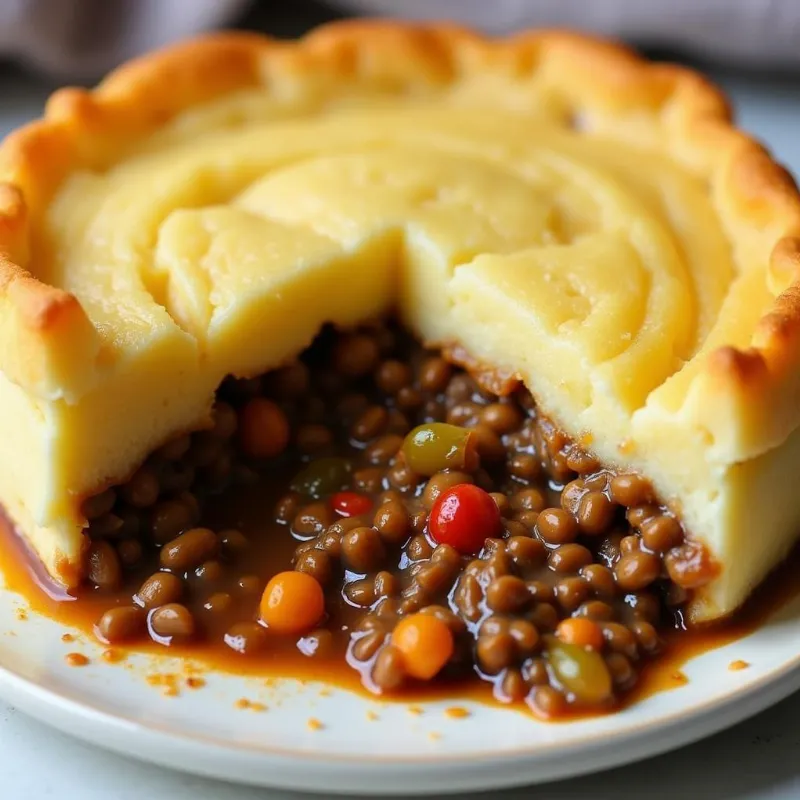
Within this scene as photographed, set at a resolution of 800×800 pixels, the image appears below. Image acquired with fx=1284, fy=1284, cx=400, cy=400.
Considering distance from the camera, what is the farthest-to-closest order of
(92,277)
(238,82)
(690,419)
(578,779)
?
(238,82) → (92,277) → (690,419) → (578,779)

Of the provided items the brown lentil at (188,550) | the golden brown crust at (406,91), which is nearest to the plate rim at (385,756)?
the brown lentil at (188,550)

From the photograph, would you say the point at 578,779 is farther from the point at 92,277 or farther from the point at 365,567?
the point at 92,277

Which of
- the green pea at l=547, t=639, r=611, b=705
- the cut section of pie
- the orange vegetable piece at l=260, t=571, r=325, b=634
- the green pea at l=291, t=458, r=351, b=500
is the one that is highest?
the cut section of pie

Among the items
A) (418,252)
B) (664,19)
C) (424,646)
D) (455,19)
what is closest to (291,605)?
(424,646)

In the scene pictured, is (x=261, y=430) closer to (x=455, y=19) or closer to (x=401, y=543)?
(x=401, y=543)

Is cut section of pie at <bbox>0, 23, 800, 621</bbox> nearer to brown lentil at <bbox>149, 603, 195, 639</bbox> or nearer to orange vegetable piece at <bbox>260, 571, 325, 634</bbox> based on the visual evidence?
brown lentil at <bbox>149, 603, 195, 639</bbox>

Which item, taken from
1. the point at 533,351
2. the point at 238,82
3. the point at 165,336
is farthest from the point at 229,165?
the point at 533,351

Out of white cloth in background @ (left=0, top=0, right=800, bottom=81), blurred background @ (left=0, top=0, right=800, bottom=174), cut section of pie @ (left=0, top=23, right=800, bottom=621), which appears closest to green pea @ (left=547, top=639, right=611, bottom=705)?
cut section of pie @ (left=0, top=23, right=800, bottom=621)
